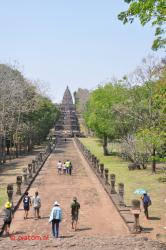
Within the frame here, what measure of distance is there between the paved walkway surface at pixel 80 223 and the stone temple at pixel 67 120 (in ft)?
332

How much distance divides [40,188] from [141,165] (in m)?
15.2

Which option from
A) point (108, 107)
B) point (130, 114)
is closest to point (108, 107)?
point (108, 107)

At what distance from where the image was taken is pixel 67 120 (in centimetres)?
14900

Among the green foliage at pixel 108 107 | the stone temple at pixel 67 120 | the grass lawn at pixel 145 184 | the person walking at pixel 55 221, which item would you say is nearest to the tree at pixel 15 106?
the green foliage at pixel 108 107

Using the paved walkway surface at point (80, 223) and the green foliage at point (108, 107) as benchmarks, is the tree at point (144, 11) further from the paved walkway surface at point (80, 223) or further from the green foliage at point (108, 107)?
the green foliage at point (108, 107)

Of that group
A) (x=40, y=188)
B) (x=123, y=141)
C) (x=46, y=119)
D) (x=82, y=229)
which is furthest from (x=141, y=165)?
(x=46, y=119)

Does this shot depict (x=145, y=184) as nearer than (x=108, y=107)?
Yes

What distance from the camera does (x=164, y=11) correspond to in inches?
518

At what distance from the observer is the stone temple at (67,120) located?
455ft

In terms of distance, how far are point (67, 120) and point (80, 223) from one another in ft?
429

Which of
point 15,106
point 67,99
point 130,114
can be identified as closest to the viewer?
point 130,114

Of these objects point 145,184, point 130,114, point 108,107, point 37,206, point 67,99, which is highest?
point 67,99

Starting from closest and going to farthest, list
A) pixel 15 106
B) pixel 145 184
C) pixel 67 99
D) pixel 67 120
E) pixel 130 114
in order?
pixel 145 184
pixel 130 114
pixel 15 106
pixel 67 120
pixel 67 99

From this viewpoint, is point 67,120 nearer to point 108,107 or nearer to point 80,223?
point 108,107
